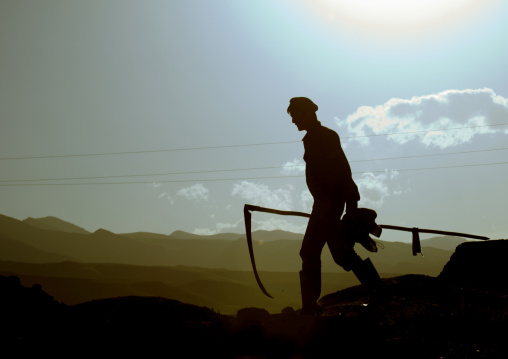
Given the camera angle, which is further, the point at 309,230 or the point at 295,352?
the point at 309,230

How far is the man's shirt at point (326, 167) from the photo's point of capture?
5367 mm

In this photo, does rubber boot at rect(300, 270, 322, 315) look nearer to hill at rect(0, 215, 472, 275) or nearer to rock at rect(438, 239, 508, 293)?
rock at rect(438, 239, 508, 293)

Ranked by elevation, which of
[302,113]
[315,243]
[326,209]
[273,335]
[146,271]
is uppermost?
[302,113]

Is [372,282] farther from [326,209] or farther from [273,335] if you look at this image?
[273,335]

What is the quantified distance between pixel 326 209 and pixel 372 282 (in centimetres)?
99

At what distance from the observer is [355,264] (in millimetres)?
5117

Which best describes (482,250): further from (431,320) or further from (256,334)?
(256,334)

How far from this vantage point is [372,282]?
5137 millimetres

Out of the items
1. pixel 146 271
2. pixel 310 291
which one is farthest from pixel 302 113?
pixel 146 271

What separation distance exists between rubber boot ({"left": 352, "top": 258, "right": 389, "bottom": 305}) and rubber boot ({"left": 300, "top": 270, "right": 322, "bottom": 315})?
0.53 meters

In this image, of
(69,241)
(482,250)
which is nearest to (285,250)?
(69,241)

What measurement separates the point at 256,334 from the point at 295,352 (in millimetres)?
465

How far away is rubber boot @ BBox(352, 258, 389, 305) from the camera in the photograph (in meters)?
5.13

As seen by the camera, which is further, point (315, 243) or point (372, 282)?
point (315, 243)
